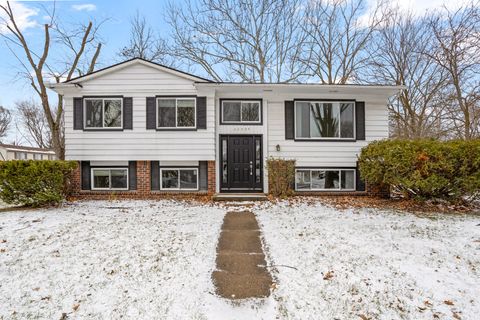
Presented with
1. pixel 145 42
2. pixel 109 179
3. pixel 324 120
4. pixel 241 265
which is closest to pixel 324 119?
pixel 324 120

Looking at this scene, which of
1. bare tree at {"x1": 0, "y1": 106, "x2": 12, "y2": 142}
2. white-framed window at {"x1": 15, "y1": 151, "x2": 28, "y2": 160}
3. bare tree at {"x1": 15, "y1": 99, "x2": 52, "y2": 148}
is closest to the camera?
white-framed window at {"x1": 15, "y1": 151, "x2": 28, "y2": 160}

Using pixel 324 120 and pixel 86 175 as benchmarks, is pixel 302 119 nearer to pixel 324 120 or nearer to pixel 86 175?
pixel 324 120

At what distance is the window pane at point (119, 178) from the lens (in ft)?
29.2

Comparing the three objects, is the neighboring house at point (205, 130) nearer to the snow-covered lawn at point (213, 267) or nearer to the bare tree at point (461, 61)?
the snow-covered lawn at point (213, 267)

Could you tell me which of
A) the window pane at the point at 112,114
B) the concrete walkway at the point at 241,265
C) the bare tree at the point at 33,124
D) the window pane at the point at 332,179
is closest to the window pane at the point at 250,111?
the window pane at the point at 332,179

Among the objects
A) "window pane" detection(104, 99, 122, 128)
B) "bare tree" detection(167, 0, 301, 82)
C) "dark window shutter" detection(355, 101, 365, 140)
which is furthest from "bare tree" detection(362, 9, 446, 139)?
"window pane" detection(104, 99, 122, 128)

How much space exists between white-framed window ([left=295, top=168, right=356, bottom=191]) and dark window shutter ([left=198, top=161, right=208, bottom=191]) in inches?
123

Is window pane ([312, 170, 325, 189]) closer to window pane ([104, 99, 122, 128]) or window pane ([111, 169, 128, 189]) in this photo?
window pane ([111, 169, 128, 189])

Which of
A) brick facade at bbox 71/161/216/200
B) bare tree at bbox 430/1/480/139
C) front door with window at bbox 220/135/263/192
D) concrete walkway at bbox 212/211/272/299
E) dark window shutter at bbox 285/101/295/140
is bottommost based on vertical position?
concrete walkway at bbox 212/211/272/299

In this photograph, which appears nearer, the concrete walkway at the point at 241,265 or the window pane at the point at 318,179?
the concrete walkway at the point at 241,265

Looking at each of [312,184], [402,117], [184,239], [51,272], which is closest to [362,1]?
[402,117]

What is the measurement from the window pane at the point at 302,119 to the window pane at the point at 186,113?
11.8ft

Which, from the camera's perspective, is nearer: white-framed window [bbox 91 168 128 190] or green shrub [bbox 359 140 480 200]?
green shrub [bbox 359 140 480 200]

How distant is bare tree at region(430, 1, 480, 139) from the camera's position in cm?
1105
